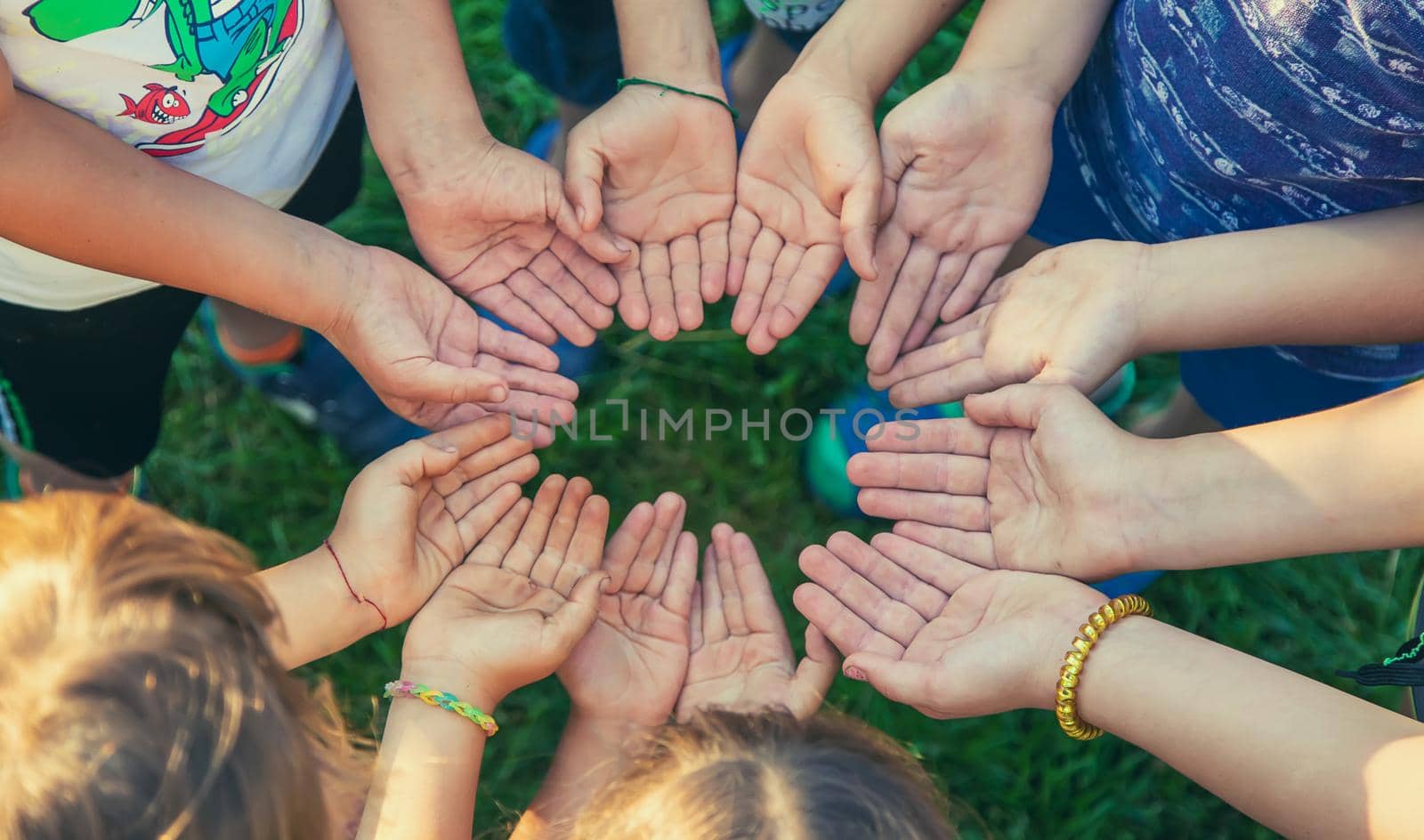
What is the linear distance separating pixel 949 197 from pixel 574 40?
794mm

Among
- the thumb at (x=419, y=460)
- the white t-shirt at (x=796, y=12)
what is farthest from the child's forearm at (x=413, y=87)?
the white t-shirt at (x=796, y=12)

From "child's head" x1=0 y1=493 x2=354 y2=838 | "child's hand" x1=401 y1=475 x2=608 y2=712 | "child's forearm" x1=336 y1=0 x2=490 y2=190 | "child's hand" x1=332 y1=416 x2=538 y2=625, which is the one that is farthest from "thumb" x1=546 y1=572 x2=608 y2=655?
"child's forearm" x1=336 y1=0 x2=490 y2=190

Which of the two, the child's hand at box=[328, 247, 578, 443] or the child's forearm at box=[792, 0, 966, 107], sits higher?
the child's forearm at box=[792, 0, 966, 107]

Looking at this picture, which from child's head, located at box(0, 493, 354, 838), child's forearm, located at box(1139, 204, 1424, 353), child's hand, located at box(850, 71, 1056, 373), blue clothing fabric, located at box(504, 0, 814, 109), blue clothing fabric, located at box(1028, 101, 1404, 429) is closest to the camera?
child's head, located at box(0, 493, 354, 838)

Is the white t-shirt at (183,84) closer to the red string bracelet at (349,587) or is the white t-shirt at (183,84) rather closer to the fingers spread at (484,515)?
the red string bracelet at (349,587)

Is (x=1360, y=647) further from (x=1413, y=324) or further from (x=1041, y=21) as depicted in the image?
(x=1041, y=21)

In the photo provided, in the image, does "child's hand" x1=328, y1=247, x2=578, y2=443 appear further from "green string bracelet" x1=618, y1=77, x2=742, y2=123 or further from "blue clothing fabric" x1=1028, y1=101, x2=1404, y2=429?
"blue clothing fabric" x1=1028, y1=101, x2=1404, y2=429

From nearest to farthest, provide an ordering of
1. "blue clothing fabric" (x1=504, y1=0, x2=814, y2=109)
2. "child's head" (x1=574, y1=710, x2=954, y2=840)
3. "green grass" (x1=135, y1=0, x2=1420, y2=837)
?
"child's head" (x1=574, y1=710, x2=954, y2=840)
"blue clothing fabric" (x1=504, y1=0, x2=814, y2=109)
"green grass" (x1=135, y1=0, x2=1420, y2=837)

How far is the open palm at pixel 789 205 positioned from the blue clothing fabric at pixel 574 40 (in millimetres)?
237

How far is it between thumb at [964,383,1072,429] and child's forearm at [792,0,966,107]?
0.62 m

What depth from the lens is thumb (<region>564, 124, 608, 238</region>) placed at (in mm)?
1890

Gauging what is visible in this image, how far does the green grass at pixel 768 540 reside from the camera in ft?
7.10

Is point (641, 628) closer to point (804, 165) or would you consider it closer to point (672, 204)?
point (672, 204)

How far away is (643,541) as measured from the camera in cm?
193
